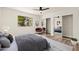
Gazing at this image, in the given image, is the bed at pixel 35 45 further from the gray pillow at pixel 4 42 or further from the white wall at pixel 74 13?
the white wall at pixel 74 13

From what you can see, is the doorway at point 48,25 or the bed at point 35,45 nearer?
the bed at point 35,45

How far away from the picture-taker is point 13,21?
1442 millimetres

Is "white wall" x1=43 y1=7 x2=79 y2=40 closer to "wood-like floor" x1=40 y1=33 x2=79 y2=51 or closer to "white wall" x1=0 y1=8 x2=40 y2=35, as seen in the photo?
"wood-like floor" x1=40 y1=33 x2=79 y2=51

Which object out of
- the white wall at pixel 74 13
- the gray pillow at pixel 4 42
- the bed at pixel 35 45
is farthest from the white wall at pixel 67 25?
the gray pillow at pixel 4 42

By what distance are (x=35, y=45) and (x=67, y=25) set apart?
0.65 m

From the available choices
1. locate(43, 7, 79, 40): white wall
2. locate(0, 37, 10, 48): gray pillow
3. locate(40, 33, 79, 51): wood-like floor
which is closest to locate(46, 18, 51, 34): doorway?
locate(40, 33, 79, 51): wood-like floor

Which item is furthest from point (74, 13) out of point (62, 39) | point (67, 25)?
point (62, 39)

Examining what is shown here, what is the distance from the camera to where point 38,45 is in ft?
4.71

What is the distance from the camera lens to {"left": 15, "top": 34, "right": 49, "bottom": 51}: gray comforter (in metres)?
1.38

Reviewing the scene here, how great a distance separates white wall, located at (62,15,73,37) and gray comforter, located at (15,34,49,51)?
0.39 meters

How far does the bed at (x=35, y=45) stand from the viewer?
4.49 feet

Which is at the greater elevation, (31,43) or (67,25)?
(67,25)

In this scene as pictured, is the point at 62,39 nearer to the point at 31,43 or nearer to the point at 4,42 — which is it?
the point at 31,43
